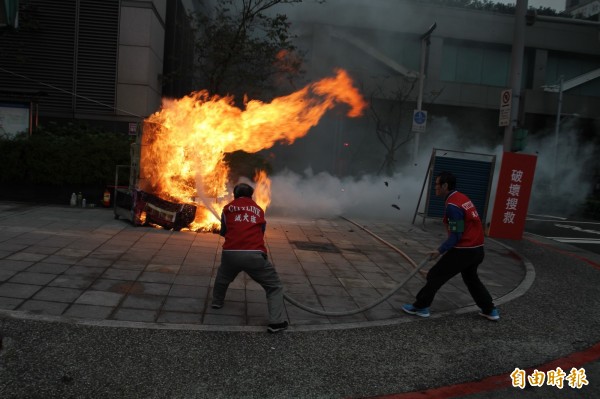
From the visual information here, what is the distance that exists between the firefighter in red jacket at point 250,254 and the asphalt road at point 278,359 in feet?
0.95

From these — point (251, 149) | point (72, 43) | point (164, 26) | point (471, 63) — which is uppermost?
point (471, 63)

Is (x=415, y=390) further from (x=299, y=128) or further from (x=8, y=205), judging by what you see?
(x=8, y=205)

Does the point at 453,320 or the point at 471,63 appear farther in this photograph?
the point at 471,63

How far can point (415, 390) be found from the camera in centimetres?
316

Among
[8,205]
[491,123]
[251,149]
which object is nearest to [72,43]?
[8,205]

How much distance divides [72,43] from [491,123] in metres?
22.7

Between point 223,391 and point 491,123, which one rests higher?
point 491,123

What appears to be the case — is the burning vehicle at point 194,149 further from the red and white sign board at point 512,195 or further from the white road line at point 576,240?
the white road line at point 576,240

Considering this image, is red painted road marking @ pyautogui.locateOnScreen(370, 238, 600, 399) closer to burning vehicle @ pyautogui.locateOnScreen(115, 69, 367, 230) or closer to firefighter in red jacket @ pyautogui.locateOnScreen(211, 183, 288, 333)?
firefighter in red jacket @ pyautogui.locateOnScreen(211, 183, 288, 333)

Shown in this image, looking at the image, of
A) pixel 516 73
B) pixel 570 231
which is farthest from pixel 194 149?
pixel 570 231

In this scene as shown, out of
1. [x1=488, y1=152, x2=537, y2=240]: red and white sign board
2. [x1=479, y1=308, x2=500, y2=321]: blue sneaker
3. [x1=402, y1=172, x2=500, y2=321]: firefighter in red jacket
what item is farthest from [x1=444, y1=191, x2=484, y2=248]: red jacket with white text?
[x1=488, y1=152, x2=537, y2=240]: red and white sign board

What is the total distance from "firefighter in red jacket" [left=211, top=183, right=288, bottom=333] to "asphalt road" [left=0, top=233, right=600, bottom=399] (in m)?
0.29

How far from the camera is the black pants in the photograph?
4.46 m

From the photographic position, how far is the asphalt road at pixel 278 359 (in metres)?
2.95
